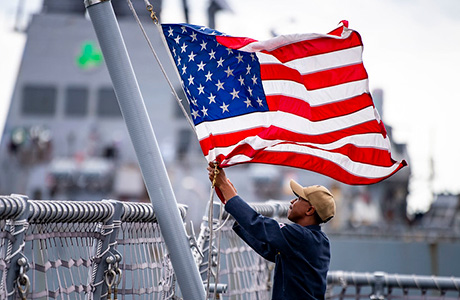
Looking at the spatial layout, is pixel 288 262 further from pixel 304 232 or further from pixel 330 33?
pixel 330 33

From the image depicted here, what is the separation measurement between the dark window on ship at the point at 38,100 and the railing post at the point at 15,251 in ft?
93.3

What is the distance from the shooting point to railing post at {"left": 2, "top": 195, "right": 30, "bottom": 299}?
300 centimetres

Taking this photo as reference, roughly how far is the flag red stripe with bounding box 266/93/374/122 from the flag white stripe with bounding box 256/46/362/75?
0.67 ft

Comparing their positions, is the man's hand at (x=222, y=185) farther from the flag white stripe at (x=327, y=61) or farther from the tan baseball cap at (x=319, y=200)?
the flag white stripe at (x=327, y=61)

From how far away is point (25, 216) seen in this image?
302 cm

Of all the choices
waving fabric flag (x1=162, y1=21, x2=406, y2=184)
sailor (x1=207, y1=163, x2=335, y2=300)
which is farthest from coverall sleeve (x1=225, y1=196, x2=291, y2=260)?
waving fabric flag (x1=162, y1=21, x2=406, y2=184)

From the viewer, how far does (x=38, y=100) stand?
100ft

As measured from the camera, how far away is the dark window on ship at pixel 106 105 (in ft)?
100.0

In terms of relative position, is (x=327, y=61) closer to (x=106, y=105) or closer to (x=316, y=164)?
(x=316, y=164)

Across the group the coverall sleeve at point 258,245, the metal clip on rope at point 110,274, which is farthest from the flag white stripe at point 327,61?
the metal clip on rope at point 110,274

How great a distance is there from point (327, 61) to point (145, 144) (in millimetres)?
1303

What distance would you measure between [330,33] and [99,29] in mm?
1477

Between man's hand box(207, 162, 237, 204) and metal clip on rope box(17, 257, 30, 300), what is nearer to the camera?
metal clip on rope box(17, 257, 30, 300)

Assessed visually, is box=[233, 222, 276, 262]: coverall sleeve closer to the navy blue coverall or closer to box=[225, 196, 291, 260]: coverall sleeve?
the navy blue coverall
